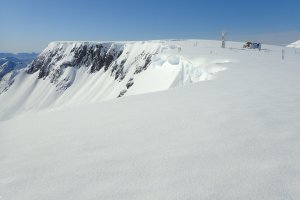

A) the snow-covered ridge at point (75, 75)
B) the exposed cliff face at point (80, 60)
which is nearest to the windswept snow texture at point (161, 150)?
the snow-covered ridge at point (75, 75)

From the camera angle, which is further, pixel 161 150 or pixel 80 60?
pixel 80 60

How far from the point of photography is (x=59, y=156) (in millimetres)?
5145

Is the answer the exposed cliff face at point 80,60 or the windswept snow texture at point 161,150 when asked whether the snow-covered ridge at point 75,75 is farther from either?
the windswept snow texture at point 161,150

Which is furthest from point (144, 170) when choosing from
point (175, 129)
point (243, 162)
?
point (175, 129)

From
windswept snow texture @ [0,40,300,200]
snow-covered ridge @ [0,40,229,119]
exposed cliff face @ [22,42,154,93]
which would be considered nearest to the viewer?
windswept snow texture @ [0,40,300,200]

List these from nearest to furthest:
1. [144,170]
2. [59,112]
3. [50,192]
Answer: [50,192] < [144,170] < [59,112]

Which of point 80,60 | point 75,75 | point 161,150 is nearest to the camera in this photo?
point 161,150

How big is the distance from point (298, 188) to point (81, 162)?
3302 mm

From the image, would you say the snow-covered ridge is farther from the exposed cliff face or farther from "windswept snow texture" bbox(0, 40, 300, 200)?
"windswept snow texture" bbox(0, 40, 300, 200)

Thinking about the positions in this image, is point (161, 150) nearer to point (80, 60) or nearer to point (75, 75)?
point (80, 60)

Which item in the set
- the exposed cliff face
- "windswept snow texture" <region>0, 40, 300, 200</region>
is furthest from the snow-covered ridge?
"windswept snow texture" <region>0, 40, 300, 200</region>

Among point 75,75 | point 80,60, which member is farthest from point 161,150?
point 75,75

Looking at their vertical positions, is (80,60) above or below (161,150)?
above

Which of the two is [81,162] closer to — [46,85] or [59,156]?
[59,156]
